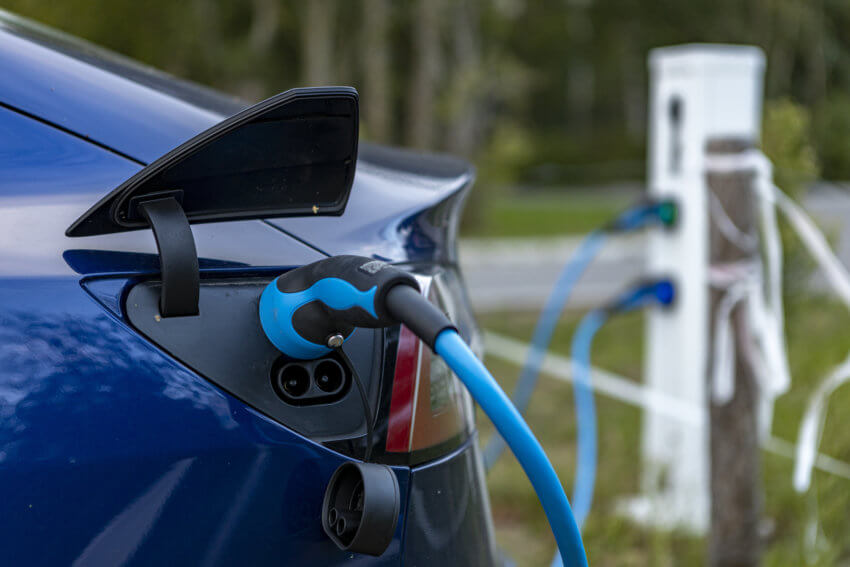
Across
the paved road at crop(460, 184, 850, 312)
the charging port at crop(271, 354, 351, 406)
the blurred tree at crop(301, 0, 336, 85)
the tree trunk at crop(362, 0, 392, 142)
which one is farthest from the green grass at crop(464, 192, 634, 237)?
the charging port at crop(271, 354, 351, 406)

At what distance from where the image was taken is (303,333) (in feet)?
3.77

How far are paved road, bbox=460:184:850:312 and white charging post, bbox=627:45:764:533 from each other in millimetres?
4856

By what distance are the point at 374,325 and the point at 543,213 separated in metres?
19.1

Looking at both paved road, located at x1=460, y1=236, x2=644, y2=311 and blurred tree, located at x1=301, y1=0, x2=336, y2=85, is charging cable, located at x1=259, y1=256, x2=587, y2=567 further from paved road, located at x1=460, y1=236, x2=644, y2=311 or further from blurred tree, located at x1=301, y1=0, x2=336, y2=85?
blurred tree, located at x1=301, y1=0, x2=336, y2=85

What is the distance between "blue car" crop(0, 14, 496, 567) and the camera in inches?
41.6

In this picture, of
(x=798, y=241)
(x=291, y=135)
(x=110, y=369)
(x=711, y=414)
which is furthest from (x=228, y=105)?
(x=798, y=241)

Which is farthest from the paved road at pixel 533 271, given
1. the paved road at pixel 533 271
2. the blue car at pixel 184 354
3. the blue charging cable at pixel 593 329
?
the blue car at pixel 184 354

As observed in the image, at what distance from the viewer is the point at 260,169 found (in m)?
1.23

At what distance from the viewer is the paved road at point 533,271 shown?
28.5ft

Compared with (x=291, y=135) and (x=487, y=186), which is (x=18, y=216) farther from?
(x=487, y=186)

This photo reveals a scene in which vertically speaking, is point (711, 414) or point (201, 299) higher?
point (201, 299)

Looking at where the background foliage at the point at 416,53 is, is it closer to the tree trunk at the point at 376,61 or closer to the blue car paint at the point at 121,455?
the tree trunk at the point at 376,61

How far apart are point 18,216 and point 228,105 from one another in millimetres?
583

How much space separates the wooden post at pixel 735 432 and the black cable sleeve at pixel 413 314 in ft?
5.64
